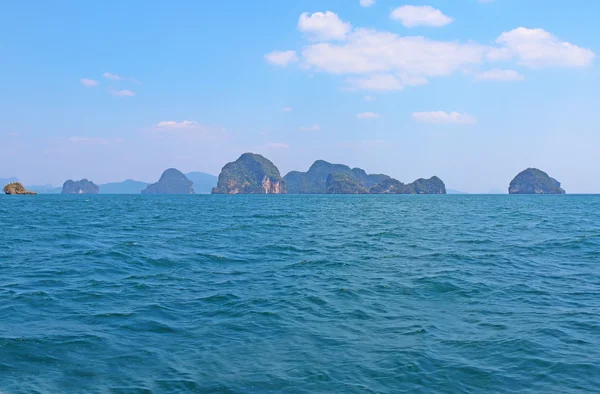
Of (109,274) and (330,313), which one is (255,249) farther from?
(330,313)

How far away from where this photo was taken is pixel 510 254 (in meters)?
26.9

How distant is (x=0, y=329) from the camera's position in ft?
38.7

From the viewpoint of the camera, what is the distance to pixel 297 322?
509 inches

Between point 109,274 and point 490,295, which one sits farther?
point 109,274

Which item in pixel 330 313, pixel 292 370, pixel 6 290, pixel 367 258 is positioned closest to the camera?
A: pixel 292 370

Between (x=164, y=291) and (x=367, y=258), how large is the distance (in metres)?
13.3

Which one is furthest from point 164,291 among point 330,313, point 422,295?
point 422,295

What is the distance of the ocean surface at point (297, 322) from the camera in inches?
355

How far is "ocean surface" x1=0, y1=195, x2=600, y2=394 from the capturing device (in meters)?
9.01

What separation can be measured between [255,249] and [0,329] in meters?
17.9

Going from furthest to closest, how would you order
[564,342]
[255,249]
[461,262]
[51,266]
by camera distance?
[255,249]
[461,262]
[51,266]
[564,342]

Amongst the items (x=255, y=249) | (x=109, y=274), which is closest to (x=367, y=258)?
(x=255, y=249)

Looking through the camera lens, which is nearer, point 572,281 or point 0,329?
point 0,329

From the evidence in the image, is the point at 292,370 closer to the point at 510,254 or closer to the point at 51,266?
the point at 51,266
